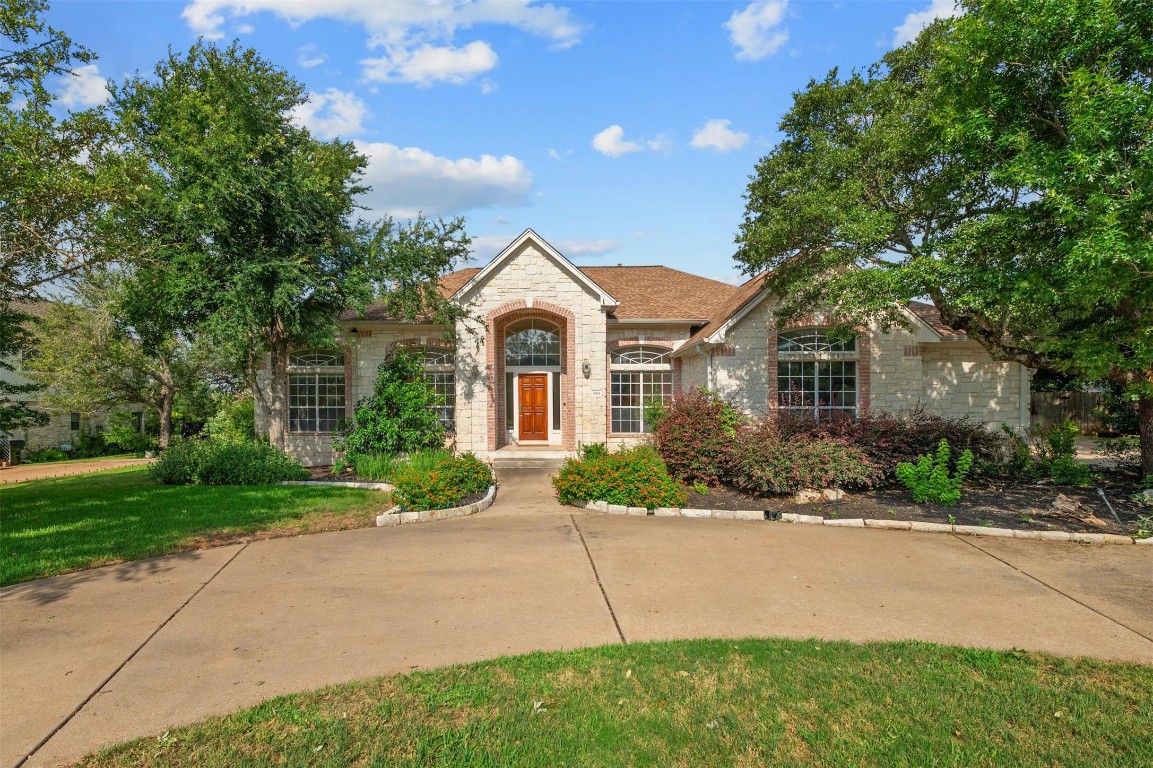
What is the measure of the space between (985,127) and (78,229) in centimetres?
→ 1374

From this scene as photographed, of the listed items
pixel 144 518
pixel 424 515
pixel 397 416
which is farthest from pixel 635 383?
pixel 144 518

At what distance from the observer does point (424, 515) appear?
9.64m

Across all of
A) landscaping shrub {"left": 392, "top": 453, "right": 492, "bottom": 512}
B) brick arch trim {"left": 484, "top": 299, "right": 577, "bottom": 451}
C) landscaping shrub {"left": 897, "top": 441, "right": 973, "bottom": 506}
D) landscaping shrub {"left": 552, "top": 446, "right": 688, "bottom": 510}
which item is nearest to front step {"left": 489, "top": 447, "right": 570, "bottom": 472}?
brick arch trim {"left": 484, "top": 299, "right": 577, "bottom": 451}

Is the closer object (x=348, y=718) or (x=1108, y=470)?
(x=348, y=718)

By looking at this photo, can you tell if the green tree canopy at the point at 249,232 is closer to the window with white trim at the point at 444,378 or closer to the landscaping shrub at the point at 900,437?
Answer: the window with white trim at the point at 444,378

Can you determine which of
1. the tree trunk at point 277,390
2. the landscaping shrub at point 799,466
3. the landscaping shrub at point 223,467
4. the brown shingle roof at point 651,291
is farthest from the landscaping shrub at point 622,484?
the tree trunk at point 277,390

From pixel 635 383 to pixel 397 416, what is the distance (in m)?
6.82

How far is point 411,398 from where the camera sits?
47.5 feet

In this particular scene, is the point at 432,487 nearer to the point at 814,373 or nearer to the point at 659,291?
the point at 814,373

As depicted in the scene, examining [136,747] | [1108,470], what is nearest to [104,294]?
[136,747]

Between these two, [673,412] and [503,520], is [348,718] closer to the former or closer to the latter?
[503,520]

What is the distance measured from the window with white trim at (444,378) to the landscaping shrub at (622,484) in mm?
7093

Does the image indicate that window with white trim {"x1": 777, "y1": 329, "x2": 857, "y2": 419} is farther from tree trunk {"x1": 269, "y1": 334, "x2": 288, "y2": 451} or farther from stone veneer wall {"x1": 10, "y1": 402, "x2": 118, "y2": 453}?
stone veneer wall {"x1": 10, "y1": 402, "x2": 118, "y2": 453}

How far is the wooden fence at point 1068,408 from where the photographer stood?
2211 cm
